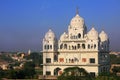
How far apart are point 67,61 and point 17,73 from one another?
681cm

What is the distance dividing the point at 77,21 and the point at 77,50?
4228 millimetres

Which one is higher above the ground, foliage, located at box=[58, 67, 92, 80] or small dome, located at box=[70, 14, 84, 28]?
small dome, located at box=[70, 14, 84, 28]

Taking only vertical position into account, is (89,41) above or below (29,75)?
above

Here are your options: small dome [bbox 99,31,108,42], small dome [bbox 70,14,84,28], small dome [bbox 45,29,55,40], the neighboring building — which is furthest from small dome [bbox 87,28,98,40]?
small dome [bbox 45,29,55,40]

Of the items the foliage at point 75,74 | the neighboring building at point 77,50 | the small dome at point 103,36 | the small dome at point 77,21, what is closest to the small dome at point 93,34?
the neighboring building at point 77,50

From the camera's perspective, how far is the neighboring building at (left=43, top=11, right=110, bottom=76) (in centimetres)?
6012

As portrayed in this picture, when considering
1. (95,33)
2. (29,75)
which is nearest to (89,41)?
(95,33)

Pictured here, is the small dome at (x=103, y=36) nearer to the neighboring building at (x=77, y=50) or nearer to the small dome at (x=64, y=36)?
the neighboring building at (x=77, y=50)

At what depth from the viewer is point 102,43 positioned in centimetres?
6316

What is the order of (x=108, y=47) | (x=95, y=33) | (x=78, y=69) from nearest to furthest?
(x=78, y=69)
(x=95, y=33)
(x=108, y=47)

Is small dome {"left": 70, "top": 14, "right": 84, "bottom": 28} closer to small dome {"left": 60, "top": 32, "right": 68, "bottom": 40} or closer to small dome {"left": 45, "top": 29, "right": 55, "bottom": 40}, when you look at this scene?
small dome {"left": 60, "top": 32, "right": 68, "bottom": 40}

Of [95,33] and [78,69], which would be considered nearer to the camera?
[78,69]

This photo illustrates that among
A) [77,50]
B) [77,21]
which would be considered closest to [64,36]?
[77,21]

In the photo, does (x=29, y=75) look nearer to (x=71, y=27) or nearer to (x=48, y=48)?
(x=48, y=48)
